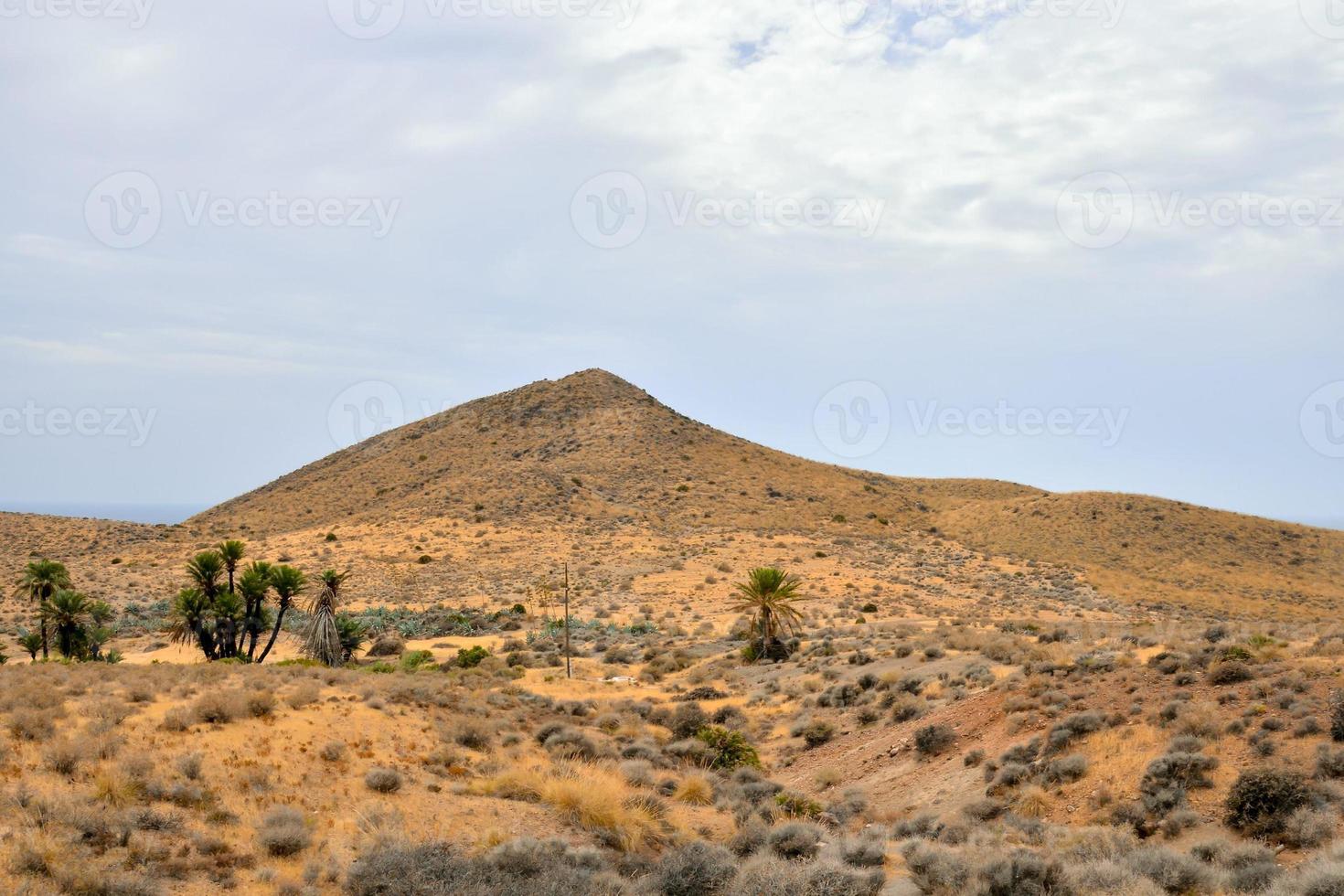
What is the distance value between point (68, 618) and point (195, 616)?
616cm

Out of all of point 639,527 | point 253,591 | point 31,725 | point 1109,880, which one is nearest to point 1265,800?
point 1109,880

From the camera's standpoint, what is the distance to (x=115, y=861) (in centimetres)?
1095

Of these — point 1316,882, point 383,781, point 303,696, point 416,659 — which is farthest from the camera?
point 416,659

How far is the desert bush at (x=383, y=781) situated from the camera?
604 inches

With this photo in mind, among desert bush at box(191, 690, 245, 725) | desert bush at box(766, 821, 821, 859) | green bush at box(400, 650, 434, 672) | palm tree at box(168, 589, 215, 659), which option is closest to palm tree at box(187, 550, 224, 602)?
palm tree at box(168, 589, 215, 659)

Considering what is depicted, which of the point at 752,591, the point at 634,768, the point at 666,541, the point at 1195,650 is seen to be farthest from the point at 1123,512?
the point at 634,768

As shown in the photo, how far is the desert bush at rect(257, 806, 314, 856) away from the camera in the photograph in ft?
40.5

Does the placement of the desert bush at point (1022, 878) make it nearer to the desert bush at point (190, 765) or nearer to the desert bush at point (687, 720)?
the desert bush at point (190, 765)

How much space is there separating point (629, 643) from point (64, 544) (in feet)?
182

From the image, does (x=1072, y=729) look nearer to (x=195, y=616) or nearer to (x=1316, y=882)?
(x=1316, y=882)

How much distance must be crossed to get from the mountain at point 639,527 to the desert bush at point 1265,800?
4072 cm

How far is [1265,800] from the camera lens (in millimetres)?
13352

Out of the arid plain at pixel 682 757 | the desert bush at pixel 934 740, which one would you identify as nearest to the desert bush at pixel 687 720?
the arid plain at pixel 682 757

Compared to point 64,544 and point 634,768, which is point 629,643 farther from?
point 64,544
